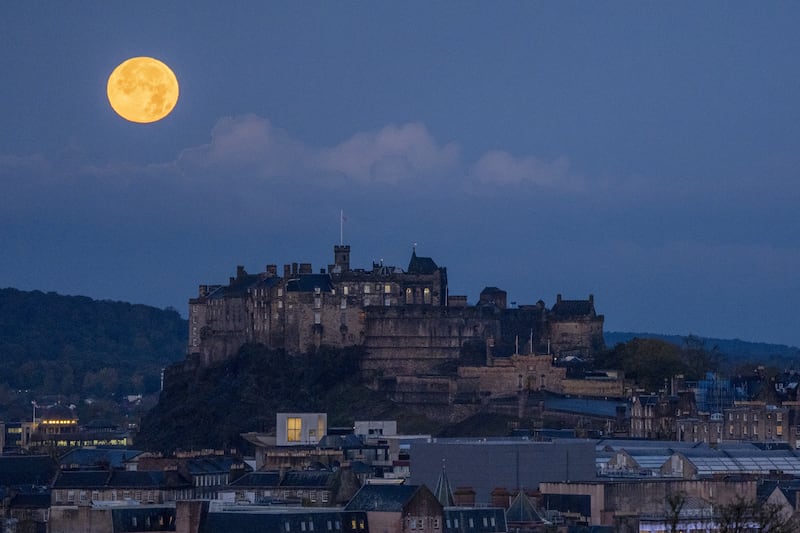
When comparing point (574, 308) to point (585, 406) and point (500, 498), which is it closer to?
point (585, 406)

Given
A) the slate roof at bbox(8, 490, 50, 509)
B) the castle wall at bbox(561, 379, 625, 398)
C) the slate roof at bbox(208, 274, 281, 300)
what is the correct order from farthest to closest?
the slate roof at bbox(208, 274, 281, 300)
the castle wall at bbox(561, 379, 625, 398)
the slate roof at bbox(8, 490, 50, 509)

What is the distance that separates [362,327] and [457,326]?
23.0 ft

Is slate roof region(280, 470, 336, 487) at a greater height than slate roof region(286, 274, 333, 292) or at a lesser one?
lesser

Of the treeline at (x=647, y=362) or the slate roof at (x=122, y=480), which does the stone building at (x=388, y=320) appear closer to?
the treeline at (x=647, y=362)

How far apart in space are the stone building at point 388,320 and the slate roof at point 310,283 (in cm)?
7

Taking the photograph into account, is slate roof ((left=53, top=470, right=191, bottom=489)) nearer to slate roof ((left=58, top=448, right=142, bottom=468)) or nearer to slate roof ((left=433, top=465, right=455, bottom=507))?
slate roof ((left=433, top=465, right=455, bottom=507))

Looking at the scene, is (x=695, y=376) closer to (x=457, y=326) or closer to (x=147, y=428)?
(x=457, y=326)

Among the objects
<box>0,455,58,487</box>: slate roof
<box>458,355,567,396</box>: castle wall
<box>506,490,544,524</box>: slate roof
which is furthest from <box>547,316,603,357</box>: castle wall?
<box>506,490,544,524</box>: slate roof

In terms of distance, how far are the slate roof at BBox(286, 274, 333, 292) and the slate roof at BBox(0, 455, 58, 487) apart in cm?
3767

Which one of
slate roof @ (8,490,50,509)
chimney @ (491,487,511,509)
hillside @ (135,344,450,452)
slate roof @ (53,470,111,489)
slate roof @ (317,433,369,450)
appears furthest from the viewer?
hillside @ (135,344,450,452)

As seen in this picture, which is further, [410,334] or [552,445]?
[410,334]

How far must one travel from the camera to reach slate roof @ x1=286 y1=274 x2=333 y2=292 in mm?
173875

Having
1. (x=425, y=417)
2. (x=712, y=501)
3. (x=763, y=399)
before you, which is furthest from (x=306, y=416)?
(x=712, y=501)

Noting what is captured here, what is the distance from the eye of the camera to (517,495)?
10275 cm
